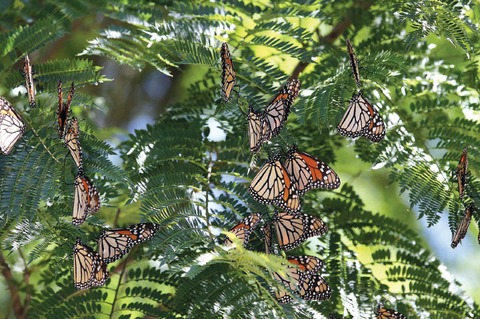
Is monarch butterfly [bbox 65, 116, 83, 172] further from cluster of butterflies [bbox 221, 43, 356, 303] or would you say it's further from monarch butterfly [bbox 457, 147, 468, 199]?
monarch butterfly [bbox 457, 147, 468, 199]

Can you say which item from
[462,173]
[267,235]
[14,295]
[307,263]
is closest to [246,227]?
[267,235]

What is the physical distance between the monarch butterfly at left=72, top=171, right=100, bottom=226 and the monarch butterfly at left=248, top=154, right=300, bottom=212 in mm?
413

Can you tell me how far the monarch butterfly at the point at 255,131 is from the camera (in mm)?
2092

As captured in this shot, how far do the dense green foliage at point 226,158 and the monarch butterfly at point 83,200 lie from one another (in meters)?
0.05

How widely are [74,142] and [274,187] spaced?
1.66 feet

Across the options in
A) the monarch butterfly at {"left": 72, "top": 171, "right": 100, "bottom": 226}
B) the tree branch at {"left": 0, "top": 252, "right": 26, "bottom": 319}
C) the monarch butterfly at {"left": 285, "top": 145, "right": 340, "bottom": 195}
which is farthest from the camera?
the tree branch at {"left": 0, "top": 252, "right": 26, "bottom": 319}

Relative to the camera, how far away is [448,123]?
2.45 meters

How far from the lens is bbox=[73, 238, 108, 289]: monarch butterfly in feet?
6.51

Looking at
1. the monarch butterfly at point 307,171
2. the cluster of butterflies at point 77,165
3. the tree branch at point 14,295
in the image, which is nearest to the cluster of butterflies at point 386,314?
the monarch butterfly at point 307,171

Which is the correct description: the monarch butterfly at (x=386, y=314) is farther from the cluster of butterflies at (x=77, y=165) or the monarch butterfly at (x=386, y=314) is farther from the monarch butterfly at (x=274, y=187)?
the cluster of butterflies at (x=77, y=165)

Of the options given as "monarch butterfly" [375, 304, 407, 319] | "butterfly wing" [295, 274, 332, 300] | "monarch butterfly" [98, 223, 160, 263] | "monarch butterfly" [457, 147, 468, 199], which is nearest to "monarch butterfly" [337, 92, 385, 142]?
"monarch butterfly" [457, 147, 468, 199]

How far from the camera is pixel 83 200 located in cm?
193

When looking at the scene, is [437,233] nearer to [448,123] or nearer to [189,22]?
[448,123]

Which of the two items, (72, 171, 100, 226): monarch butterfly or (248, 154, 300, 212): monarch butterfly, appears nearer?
(72, 171, 100, 226): monarch butterfly
